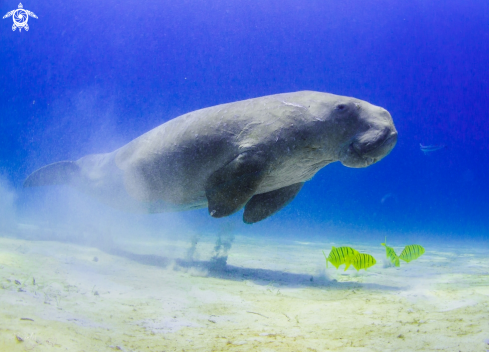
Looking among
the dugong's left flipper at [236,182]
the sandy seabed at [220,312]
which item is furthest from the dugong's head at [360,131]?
the sandy seabed at [220,312]

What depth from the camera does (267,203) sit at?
5004 millimetres

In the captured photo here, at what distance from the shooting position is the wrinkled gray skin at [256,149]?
3.71m

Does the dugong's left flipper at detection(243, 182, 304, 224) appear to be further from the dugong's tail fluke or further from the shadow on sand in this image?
the dugong's tail fluke

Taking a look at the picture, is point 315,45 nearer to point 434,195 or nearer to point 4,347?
point 4,347

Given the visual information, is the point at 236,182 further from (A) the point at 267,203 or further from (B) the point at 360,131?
(B) the point at 360,131

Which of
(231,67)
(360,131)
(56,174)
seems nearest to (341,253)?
(360,131)

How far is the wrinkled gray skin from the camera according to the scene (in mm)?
3707

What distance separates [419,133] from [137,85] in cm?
6372

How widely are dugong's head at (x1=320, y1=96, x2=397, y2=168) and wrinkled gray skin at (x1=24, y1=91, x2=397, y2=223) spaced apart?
0.04 feet

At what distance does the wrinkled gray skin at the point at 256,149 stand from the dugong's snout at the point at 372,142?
0.01m

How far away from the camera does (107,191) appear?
19.0 ft

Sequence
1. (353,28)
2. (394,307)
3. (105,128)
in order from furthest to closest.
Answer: (105,128)
(353,28)
(394,307)

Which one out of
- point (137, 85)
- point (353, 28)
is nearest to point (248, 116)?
point (353, 28)

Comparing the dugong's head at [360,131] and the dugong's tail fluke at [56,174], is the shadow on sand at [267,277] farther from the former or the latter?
the dugong's tail fluke at [56,174]
